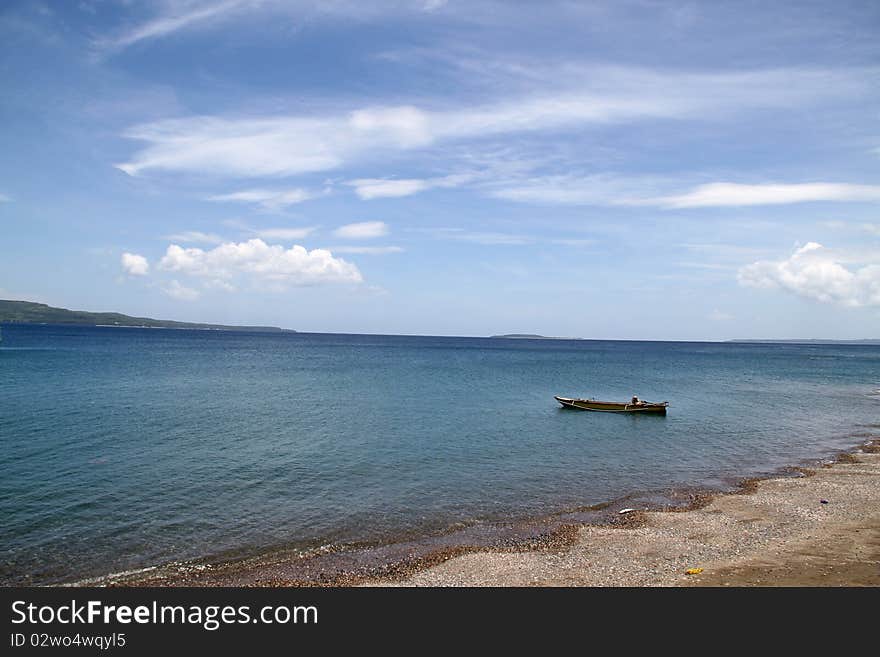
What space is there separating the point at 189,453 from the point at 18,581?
1503 cm

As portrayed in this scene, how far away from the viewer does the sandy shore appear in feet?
50.4

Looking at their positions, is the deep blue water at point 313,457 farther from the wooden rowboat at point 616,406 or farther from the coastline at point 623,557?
the coastline at point 623,557

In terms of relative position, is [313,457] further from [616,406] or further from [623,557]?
[616,406]

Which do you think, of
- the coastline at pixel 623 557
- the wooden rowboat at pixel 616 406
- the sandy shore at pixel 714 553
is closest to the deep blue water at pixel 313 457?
the wooden rowboat at pixel 616 406

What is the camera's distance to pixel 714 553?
17.3m

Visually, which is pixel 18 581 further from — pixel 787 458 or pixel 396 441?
pixel 787 458

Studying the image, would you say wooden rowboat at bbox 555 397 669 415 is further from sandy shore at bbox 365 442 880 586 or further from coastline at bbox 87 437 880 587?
coastline at bbox 87 437 880 587

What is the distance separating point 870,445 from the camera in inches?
1468

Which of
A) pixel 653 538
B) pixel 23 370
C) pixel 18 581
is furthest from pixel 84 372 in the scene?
pixel 653 538

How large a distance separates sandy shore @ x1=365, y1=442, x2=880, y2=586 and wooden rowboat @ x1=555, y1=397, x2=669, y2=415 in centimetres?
2531

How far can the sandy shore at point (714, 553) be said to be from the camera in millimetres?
15375

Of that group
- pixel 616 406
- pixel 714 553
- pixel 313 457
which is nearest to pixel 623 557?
pixel 714 553

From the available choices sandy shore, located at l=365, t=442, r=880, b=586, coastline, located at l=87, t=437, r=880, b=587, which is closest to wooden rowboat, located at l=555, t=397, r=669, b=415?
sandy shore, located at l=365, t=442, r=880, b=586

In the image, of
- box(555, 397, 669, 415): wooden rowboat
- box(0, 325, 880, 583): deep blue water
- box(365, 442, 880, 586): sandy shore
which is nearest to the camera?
box(365, 442, 880, 586): sandy shore
